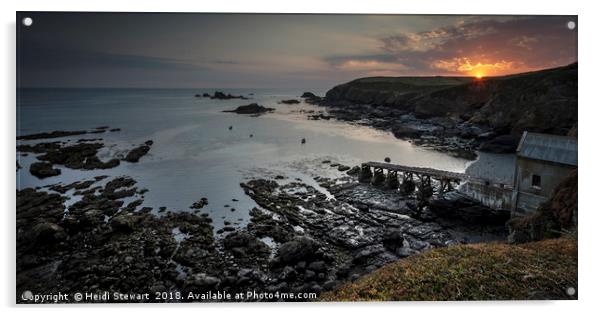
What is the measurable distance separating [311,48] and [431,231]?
820 cm

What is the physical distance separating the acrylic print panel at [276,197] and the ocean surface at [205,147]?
0.15 meters

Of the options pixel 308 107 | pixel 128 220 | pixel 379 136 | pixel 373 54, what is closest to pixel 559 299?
pixel 373 54

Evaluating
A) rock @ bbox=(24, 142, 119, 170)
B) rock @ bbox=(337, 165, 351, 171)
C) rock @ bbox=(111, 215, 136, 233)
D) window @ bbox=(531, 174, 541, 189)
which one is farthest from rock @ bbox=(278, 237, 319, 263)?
rock @ bbox=(24, 142, 119, 170)

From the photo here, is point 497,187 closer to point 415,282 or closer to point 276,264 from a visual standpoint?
point 415,282

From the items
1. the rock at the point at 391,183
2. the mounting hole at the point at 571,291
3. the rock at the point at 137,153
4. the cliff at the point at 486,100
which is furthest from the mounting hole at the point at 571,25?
the rock at the point at 137,153

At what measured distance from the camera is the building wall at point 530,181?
1010cm

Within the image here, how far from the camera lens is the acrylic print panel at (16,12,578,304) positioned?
746 centimetres

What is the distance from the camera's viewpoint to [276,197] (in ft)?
48.0

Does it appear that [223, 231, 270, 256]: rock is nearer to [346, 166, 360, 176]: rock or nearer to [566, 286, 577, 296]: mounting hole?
[566, 286, 577, 296]: mounting hole

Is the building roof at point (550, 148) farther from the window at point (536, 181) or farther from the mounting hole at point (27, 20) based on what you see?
A: the mounting hole at point (27, 20)

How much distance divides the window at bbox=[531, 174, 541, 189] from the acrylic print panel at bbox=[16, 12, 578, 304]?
44 millimetres

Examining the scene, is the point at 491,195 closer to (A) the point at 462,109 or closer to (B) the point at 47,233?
(B) the point at 47,233

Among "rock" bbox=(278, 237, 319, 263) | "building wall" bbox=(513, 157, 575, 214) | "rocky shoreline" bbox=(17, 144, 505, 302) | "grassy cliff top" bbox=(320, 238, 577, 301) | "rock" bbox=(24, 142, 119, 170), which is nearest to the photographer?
"grassy cliff top" bbox=(320, 238, 577, 301)
